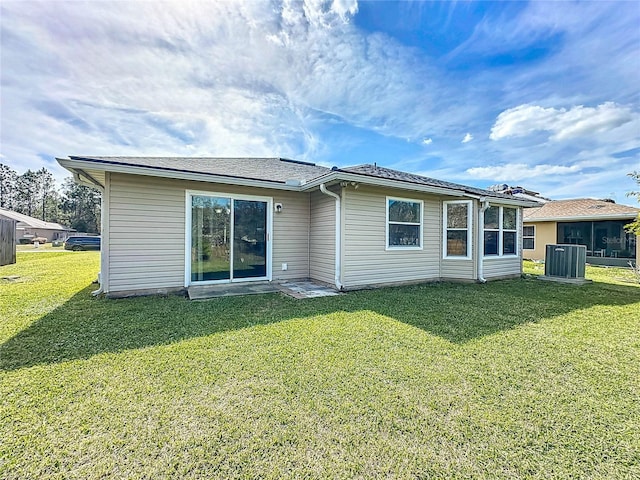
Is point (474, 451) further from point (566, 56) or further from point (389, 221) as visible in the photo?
point (566, 56)

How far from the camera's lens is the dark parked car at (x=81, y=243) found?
21.4 m

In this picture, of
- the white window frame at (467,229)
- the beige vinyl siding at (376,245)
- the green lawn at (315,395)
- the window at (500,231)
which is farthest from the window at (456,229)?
the green lawn at (315,395)

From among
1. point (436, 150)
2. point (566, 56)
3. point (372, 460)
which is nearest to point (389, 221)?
point (372, 460)

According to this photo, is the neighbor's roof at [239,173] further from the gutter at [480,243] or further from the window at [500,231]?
the gutter at [480,243]

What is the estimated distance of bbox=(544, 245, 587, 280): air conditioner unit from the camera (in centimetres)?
853

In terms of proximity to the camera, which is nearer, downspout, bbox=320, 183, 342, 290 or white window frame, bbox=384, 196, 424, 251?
downspout, bbox=320, 183, 342, 290

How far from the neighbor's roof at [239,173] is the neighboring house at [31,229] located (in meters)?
33.4

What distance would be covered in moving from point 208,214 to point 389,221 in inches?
173

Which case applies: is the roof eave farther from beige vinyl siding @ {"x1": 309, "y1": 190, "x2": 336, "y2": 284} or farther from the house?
beige vinyl siding @ {"x1": 309, "y1": 190, "x2": 336, "y2": 284}

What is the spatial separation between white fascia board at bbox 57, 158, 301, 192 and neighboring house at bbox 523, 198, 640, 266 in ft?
38.4

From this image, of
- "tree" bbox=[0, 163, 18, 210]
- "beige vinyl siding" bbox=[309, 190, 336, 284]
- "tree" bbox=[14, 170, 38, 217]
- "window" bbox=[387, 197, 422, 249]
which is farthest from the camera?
"tree" bbox=[14, 170, 38, 217]

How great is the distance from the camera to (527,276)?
31.0ft

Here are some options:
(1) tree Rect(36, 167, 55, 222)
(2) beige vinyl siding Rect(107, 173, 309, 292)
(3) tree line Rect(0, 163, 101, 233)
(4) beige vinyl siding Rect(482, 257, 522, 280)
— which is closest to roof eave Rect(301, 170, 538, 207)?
(4) beige vinyl siding Rect(482, 257, 522, 280)

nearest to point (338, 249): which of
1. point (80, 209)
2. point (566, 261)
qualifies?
point (566, 261)
